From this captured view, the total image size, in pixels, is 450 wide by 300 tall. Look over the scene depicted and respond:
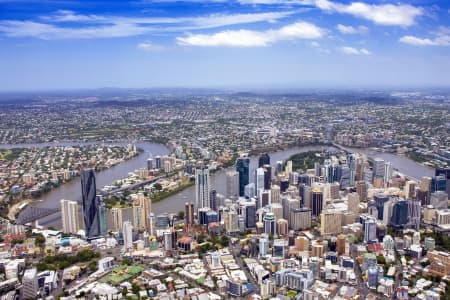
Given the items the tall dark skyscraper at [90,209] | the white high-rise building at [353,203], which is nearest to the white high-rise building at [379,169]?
the white high-rise building at [353,203]

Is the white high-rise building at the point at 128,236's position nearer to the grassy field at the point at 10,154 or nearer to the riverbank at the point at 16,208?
the riverbank at the point at 16,208

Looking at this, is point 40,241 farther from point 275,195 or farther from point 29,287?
point 275,195

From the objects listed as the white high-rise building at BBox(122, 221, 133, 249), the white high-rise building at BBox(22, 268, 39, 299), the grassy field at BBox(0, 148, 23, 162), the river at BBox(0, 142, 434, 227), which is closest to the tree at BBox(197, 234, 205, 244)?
the white high-rise building at BBox(122, 221, 133, 249)

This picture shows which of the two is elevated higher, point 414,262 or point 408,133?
point 408,133

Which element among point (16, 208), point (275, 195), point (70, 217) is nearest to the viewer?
point (70, 217)

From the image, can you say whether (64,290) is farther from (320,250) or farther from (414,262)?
(414,262)

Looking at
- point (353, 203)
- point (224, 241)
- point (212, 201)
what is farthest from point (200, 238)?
point (353, 203)

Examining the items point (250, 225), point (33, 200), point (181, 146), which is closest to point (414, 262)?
point (250, 225)

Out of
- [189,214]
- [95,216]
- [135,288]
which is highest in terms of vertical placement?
[95,216]

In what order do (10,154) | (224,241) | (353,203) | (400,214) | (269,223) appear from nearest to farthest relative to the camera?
(224,241) < (269,223) < (400,214) < (353,203) < (10,154)
